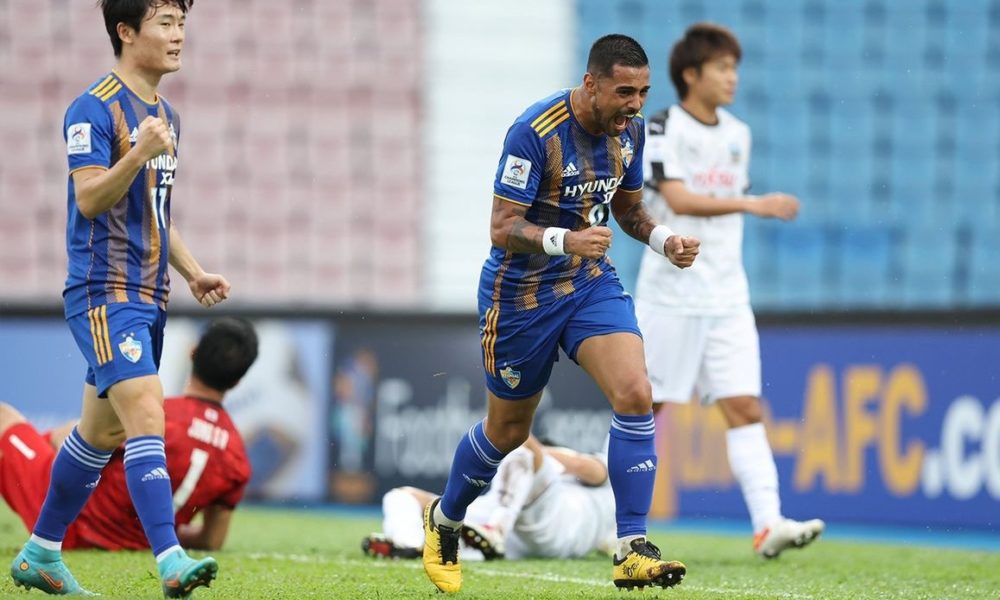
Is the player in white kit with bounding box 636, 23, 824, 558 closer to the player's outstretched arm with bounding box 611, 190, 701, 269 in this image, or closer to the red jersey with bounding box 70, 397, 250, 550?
the player's outstretched arm with bounding box 611, 190, 701, 269

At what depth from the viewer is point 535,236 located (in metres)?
4.73

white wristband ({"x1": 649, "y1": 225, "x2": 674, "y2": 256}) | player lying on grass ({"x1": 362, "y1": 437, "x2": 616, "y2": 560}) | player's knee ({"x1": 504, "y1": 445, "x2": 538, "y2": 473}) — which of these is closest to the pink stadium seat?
player lying on grass ({"x1": 362, "y1": 437, "x2": 616, "y2": 560})

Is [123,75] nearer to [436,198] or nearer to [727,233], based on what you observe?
[727,233]

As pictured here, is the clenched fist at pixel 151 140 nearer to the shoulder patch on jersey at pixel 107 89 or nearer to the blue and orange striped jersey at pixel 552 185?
the shoulder patch on jersey at pixel 107 89

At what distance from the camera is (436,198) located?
16062mm

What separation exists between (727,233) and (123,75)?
10.6 feet

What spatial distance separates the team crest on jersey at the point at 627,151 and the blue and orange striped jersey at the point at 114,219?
1452 millimetres

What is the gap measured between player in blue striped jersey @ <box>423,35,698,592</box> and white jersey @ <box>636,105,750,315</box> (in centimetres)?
186

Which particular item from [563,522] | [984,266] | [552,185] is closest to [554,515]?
[563,522]

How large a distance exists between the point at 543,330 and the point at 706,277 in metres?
2.30

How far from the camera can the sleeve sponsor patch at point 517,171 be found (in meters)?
4.82

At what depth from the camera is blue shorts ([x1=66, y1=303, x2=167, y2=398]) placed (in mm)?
4543

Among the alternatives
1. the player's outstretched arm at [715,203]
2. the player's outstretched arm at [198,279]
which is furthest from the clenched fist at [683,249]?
the player's outstretched arm at [715,203]

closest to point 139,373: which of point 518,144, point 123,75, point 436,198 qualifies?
point 123,75
